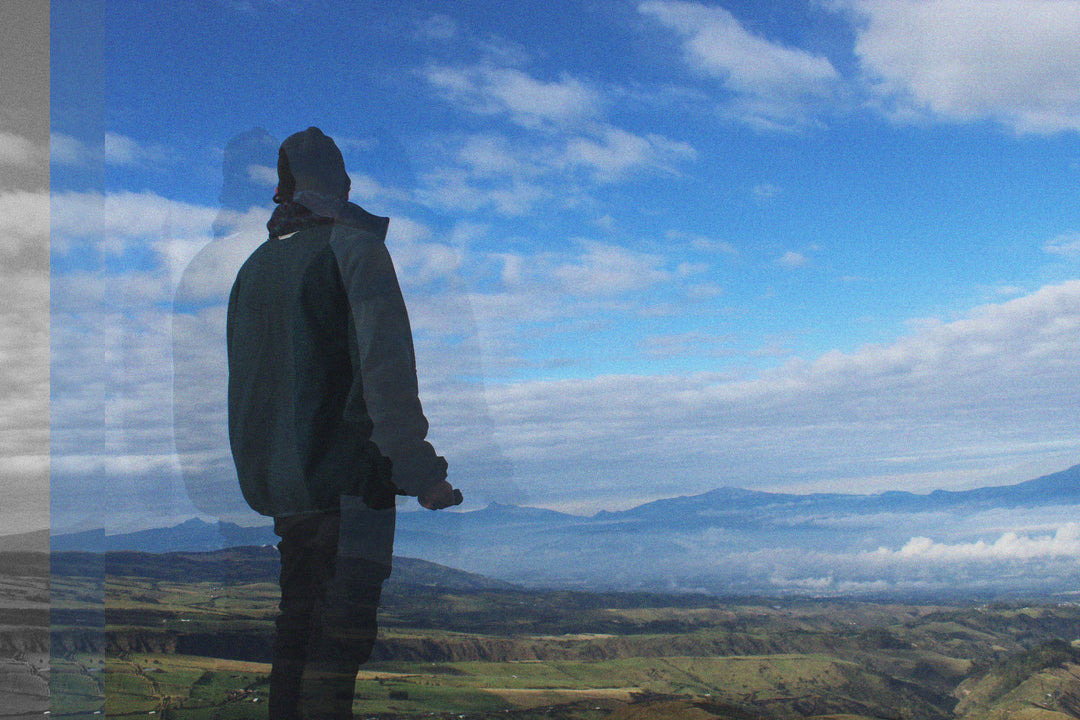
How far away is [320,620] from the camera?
2039mm

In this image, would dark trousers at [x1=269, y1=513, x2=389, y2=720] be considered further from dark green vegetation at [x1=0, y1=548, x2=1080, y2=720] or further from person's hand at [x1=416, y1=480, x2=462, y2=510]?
dark green vegetation at [x1=0, y1=548, x2=1080, y2=720]

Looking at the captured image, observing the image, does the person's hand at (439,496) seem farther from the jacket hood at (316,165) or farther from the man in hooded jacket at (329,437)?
the jacket hood at (316,165)

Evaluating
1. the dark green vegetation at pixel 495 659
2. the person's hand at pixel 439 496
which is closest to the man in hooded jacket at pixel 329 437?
the person's hand at pixel 439 496

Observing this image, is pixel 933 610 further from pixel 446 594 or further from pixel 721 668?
pixel 446 594

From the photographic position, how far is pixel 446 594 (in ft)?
12.0

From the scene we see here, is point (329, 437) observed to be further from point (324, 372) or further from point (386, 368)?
point (386, 368)

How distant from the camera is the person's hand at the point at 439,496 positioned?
1.87m

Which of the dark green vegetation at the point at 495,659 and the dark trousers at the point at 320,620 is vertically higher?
the dark trousers at the point at 320,620

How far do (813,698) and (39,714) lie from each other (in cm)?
378

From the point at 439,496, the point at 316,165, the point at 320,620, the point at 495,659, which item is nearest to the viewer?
the point at 439,496

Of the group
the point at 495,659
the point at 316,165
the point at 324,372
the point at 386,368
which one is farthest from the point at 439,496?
the point at 495,659

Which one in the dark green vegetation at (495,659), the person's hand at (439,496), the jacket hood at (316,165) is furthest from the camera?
the dark green vegetation at (495,659)

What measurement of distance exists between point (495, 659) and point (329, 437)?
8.18 ft

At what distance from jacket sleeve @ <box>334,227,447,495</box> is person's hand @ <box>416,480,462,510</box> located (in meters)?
0.02
